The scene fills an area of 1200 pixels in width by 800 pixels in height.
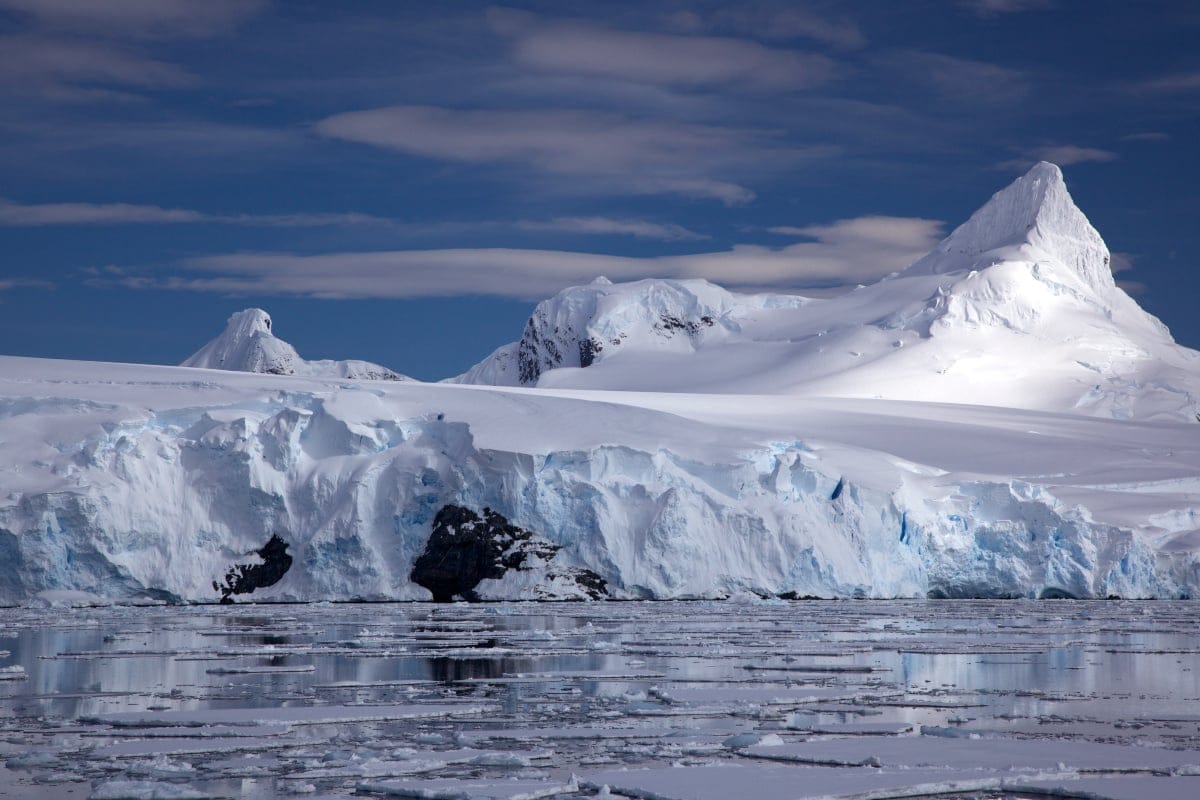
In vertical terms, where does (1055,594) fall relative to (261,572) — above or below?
below

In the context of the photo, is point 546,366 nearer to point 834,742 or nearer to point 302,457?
point 302,457

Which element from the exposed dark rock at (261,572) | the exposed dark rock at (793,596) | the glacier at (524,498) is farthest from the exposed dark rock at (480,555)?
the exposed dark rock at (793,596)

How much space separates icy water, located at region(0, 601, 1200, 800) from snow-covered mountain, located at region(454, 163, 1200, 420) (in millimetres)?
68195

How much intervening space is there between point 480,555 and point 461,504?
1.44 meters

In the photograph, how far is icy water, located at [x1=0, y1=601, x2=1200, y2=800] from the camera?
8.85 m

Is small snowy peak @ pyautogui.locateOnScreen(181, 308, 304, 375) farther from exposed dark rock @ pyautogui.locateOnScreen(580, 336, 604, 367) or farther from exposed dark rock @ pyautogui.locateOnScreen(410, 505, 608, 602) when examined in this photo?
exposed dark rock @ pyautogui.locateOnScreen(410, 505, 608, 602)

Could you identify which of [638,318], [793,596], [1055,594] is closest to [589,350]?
[638,318]

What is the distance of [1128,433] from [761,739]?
49.4 meters

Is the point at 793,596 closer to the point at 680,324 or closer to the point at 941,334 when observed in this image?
the point at 941,334

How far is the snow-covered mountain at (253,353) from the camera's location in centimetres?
11288

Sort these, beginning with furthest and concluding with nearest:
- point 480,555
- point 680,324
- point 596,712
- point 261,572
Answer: point 680,324, point 480,555, point 261,572, point 596,712

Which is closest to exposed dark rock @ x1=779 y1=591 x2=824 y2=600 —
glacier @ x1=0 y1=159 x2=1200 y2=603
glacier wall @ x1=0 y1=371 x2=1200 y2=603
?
glacier wall @ x1=0 y1=371 x2=1200 y2=603

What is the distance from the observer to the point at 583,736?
10.9m

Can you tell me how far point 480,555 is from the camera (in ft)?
110
